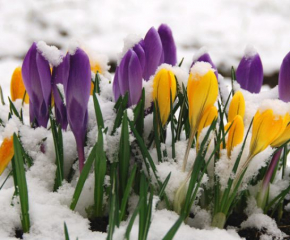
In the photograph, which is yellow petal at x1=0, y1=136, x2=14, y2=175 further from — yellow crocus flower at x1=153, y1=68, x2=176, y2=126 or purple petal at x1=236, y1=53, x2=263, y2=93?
purple petal at x1=236, y1=53, x2=263, y2=93

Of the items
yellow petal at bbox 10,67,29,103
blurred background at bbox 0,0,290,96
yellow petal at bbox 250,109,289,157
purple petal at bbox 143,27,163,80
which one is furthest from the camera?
blurred background at bbox 0,0,290,96

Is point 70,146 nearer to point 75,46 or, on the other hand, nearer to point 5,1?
point 75,46

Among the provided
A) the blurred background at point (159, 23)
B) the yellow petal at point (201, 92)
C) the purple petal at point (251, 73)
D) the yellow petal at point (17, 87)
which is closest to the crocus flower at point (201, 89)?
the yellow petal at point (201, 92)

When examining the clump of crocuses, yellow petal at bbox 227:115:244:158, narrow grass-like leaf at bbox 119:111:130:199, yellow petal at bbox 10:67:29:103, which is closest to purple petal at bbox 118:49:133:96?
the clump of crocuses

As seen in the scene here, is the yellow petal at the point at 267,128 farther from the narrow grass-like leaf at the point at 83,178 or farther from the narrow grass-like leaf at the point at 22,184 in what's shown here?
the narrow grass-like leaf at the point at 22,184

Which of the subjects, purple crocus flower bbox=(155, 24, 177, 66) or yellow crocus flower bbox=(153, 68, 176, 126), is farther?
purple crocus flower bbox=(155, 24, 177, 66)

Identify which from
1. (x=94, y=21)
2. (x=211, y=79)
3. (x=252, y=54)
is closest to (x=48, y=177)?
(x=211, y=79)

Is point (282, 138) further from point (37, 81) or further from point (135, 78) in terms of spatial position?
point (37, 81)
